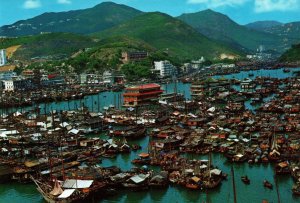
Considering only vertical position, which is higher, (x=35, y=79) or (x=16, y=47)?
(x=16, y=47)

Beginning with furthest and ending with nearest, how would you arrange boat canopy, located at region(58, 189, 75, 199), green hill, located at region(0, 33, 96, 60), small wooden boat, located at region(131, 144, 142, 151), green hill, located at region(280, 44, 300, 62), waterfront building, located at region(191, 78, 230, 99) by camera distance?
green hill, located at region(0, 33, 96, 60), green hill, located at region(280, 44, 300, 62), waterfront building, located at region(191, 78, 230, 99), small wooden boat, located at region(131, 144, 142, 151), boat canopy, located at region(58, 189, 75, 199)

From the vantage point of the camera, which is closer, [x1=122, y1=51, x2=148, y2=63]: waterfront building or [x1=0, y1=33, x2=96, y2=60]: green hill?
[x1=122, y1=51, x2=148, y2=63]: waterfront building

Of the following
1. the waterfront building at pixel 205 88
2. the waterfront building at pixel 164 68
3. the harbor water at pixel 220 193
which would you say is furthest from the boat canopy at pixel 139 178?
the waterfront building at pixel 164 68

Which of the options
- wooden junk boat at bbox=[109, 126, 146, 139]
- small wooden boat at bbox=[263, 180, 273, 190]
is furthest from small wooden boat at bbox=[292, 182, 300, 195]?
wooden junk boat at bbox=[109, 126, 146, 139]

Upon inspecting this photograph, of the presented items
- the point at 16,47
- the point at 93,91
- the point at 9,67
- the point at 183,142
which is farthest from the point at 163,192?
the point at 16,47

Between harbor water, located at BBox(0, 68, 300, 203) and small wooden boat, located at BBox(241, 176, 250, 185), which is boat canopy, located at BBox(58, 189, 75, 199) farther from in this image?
small wooden boat, located at BBox(241, 176, 250, 185)

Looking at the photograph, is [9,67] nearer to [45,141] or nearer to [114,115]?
[114,115]
